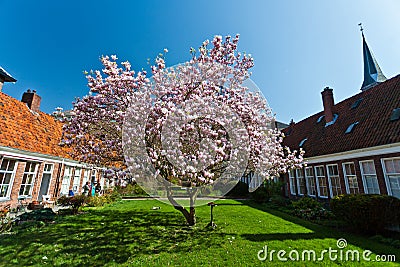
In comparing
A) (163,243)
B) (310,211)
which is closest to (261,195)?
(310,211)

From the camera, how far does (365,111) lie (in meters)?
10.3

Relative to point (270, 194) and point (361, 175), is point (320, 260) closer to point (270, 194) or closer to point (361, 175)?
point (361, 175)

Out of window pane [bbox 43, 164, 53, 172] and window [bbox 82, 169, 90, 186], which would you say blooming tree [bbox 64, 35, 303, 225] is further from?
window [bbox 82, 169, 90, 186]

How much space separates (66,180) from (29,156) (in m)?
3.98

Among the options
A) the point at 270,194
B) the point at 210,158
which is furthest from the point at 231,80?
the point at 270,194

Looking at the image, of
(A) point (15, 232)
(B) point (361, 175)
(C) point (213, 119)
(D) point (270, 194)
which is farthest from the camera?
(D) point (270, 194)

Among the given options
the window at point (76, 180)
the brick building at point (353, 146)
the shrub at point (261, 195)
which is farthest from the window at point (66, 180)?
the brick building at point (353, 146)

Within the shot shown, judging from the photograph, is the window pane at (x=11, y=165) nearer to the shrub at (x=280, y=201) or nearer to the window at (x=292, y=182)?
the shrub at (x=280, y=201)

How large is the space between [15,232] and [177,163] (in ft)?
18.0

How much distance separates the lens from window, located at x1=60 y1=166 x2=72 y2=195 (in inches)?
519

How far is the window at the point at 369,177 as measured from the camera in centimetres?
826

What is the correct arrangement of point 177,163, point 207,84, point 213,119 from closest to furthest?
point 177,163 → point 213,119 → point 207,84

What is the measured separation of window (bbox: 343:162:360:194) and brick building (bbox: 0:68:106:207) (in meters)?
10.6

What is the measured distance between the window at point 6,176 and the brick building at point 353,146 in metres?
14.9
